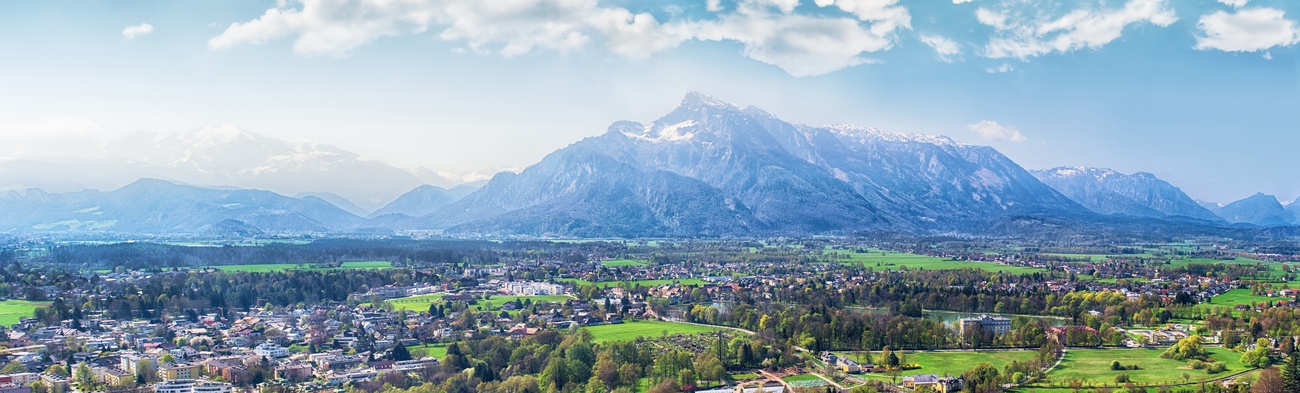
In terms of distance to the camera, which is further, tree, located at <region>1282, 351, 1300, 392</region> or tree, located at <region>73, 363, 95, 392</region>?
tree, located at <region>73, 363, 95, 392</region>

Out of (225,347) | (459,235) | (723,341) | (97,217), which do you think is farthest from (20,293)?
(97,217)

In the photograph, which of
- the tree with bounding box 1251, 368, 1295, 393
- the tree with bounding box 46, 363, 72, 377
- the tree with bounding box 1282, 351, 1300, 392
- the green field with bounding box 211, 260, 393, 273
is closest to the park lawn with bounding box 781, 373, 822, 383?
the tree with bounding box 1251, 368, 1295, 393

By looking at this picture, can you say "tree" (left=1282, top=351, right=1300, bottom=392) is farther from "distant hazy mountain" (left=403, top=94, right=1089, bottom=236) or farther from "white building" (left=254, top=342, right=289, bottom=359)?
"distant hazy mountain" (left=403, top=94, right=1089, bottom=236)

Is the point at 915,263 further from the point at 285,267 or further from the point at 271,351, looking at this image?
the point at 271,351

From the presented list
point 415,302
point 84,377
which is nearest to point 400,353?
point 84,377

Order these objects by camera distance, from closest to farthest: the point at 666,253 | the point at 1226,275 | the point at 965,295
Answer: the point at 965,295
the point at 1226,275
the point at 666,253

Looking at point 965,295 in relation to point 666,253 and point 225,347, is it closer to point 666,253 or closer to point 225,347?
point 225,347
